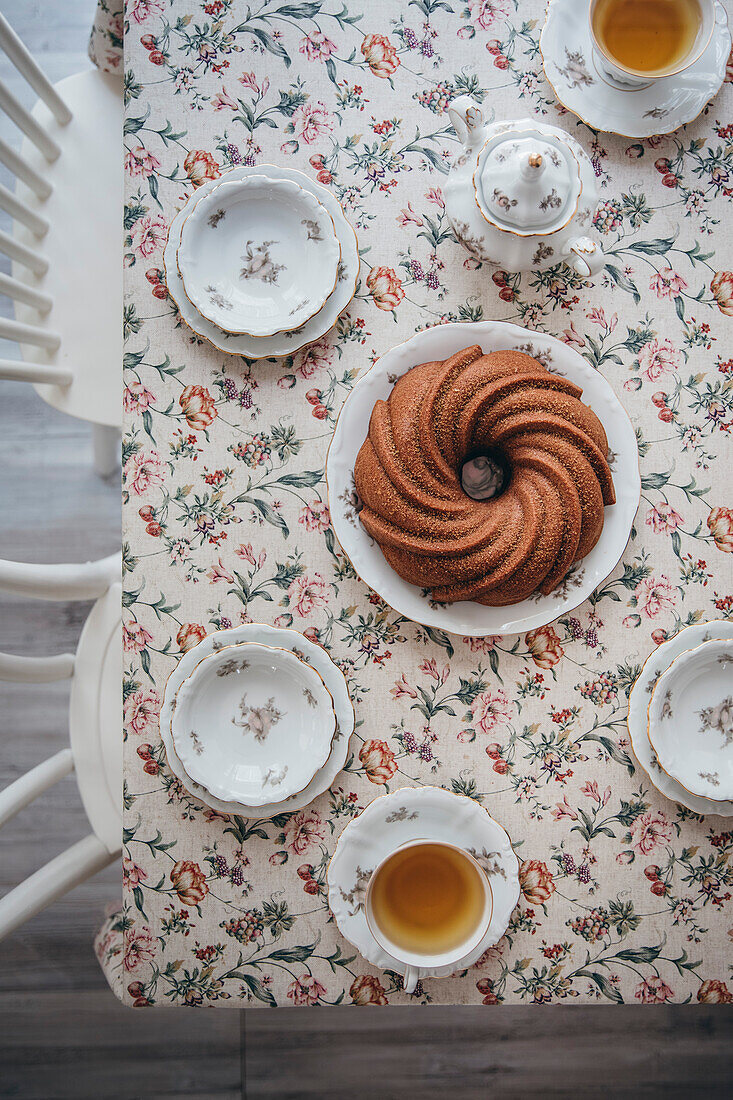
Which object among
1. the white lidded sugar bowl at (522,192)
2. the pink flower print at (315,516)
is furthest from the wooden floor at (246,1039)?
the white lidded sugar bowl at (522,192)

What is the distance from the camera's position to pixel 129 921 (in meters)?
1.23

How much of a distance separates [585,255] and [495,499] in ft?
1.27

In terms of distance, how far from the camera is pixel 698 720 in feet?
4.13

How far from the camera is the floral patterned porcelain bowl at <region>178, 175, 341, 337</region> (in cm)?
123

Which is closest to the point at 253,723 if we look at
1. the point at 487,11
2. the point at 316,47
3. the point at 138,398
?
the point at 138,398

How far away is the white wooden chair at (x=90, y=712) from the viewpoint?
143 centimetres

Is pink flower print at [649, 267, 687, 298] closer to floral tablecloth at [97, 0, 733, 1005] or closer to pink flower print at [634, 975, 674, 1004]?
floral tablecloth at [97, 0, 733, 1005]

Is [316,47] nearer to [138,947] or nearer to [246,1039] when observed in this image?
[138,947]

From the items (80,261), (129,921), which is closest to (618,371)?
(80,261)

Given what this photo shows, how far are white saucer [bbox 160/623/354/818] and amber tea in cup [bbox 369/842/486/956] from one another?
17 centimetres

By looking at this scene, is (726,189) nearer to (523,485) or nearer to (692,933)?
(523,485)

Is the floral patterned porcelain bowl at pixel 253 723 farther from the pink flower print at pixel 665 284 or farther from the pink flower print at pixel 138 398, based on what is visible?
the pink flower print at pixel 665 284

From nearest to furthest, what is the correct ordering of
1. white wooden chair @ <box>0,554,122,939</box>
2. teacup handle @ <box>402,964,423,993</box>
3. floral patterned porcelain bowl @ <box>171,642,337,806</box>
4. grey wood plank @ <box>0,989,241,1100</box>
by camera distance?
teacup handle @ <box>402,964,423,993</box> → floral patterned porcelain bowl @ <box>171,642,337,806</box> → white wooden chair @ <box>0,554,122,939</box> → grey wood plank @ <box>0,989,241,1100</box>

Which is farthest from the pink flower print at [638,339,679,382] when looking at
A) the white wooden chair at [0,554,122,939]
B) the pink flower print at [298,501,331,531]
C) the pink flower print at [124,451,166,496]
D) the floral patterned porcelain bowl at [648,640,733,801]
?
the white wooden chair at [0,554,122,939]
